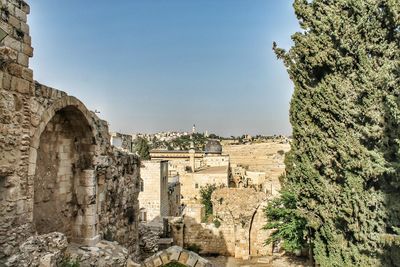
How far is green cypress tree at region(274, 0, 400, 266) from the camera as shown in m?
8.56

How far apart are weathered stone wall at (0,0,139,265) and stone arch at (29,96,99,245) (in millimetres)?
19

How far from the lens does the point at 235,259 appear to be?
16.9 metres

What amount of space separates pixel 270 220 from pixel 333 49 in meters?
8.01

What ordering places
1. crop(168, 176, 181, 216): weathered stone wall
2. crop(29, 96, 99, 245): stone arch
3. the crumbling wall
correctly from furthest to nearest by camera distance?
1. crop(168, 176, 181, 216): weathered stone wall
2. the crumbling wall
3. crop(29, 96, 99, 245): stone arch

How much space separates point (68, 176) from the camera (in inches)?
308

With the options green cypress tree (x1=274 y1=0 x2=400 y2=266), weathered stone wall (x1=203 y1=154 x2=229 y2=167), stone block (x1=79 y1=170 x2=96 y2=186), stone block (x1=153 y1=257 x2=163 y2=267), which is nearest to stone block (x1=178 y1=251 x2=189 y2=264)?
stone block (x1=153 y1=257 x2=163 y2=267)

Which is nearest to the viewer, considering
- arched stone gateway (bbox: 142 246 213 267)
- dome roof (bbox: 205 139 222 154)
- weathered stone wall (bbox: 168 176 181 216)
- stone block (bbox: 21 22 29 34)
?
stone block (bbox: 21 22 29 34)

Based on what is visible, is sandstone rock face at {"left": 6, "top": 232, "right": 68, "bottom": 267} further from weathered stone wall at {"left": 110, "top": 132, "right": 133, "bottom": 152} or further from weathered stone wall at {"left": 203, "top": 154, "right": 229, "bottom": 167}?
weathered stone wall at {"left": 203, "top": 154, "right": 229, "bottom": 167}

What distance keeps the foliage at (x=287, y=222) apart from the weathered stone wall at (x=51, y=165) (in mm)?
5919

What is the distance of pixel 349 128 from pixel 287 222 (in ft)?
19.3

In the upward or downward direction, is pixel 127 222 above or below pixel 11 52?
below

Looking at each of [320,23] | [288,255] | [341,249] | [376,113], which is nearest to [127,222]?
[341,249]

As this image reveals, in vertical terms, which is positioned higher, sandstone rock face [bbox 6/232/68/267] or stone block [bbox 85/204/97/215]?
stone block [bbox 85/204/97/215]

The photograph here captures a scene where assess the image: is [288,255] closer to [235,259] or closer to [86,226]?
[235,259]
